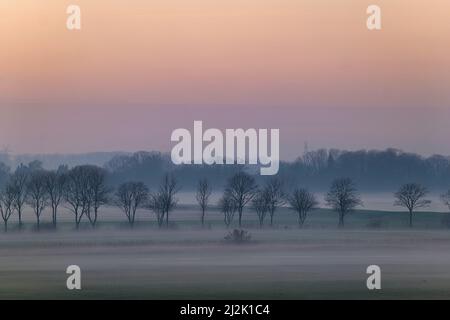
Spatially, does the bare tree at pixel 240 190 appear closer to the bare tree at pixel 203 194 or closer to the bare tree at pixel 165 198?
the bare tree at pixel 203 194

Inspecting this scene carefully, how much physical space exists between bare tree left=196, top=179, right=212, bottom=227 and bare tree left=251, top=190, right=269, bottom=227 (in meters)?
0.36

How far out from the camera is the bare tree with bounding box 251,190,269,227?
10.5 meters

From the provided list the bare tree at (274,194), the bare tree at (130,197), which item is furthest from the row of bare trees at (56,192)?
the bare tree at (274,194)

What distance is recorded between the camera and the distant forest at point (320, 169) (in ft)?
34.3

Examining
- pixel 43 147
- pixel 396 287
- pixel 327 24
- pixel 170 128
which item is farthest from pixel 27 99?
pixel 396 287

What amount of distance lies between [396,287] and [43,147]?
294 cm

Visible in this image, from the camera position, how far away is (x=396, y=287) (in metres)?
10.5

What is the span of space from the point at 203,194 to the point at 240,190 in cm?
30

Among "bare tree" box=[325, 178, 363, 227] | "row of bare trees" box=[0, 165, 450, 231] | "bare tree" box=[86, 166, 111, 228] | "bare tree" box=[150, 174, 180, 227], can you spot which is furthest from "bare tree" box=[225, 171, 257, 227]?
"bare tree" box=[86, 166, 111, 228]

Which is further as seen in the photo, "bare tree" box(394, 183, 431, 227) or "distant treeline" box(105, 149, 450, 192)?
"bare tree" box(394, 183, 431, 227)

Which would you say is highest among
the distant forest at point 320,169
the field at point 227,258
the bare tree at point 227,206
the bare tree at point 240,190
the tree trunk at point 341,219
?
the distant forest at point 320,169

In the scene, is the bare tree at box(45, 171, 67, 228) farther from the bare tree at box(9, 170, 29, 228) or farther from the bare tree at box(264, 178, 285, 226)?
the bare tree at box(264, 178, 285, 226)

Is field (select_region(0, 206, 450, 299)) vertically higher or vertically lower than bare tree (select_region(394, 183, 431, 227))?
lower

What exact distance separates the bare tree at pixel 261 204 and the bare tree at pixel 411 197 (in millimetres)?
1018
